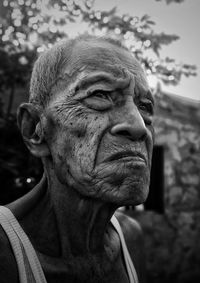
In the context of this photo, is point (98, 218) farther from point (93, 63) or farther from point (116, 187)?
point (93, 63)

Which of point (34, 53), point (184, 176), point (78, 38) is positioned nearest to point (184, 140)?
point (184, 176)

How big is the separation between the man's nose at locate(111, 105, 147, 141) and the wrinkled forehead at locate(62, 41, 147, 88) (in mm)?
154

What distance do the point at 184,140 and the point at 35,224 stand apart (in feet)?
15.5

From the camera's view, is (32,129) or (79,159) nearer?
(79,159)

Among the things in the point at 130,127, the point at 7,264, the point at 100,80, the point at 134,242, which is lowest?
the point at 134,242

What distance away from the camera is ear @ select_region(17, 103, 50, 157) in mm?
1276

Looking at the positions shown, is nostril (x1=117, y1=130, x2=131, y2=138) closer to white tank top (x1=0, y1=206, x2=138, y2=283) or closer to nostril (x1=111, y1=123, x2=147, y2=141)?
nostril (x1=111, y1=123, x2=147, y2=141)

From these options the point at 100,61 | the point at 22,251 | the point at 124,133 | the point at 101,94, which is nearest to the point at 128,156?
the point at 124,133

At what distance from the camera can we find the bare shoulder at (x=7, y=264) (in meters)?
1.13

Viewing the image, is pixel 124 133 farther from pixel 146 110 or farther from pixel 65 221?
pixel 65 221

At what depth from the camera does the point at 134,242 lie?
1.71 metres

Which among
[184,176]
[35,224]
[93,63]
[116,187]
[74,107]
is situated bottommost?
[184,176]

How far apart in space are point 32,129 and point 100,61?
1.19ft

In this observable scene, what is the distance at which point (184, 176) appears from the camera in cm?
572
